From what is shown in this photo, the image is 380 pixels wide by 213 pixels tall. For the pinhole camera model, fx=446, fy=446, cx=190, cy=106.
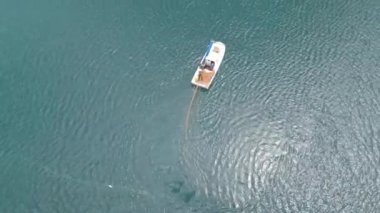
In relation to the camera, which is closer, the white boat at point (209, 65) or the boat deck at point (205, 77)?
the boat deck at point (205, 77)

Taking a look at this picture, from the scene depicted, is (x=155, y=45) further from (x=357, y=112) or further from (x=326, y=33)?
(x=357, y=112)

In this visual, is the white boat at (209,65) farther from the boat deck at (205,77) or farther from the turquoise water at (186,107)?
the turquoise water at (186,107)

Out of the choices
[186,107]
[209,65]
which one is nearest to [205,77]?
[209,65]

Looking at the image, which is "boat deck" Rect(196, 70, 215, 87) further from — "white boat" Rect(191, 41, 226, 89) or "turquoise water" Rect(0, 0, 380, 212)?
"turquoise water" Rect(0, 0, 380, 212)

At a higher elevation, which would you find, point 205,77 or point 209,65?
point 209,65

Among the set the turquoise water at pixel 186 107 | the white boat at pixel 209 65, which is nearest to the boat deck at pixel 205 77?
the white boat at pixel 209 65

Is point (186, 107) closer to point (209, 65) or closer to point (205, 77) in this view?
point (205, 77)
